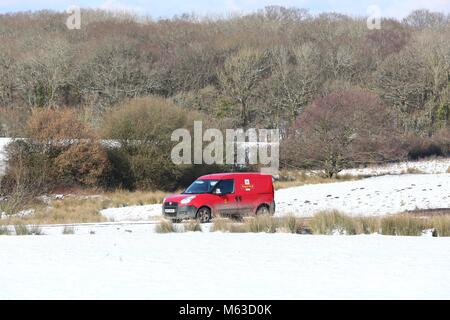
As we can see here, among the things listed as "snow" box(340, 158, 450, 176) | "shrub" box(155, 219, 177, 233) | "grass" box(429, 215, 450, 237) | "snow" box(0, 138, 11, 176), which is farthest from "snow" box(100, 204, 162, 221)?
"snow" box(340, 158, 450, 176)

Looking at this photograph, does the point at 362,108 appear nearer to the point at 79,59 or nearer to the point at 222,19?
the point at 79,59

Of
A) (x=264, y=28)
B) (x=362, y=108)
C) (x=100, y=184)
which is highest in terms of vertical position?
(x=264, y=28)

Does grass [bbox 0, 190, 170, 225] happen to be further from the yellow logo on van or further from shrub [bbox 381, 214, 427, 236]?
shrub [bbox 381, 214, 427, 236]

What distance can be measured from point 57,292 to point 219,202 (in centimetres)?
1534

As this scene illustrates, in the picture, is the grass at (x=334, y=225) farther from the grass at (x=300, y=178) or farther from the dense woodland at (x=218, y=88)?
the dense woodland at (x=218, y=88)

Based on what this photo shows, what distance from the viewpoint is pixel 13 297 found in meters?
10.4

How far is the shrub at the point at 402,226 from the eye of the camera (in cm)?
1841

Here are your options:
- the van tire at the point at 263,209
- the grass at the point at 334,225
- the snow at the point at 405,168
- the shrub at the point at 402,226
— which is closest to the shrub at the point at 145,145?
the snow at the point at 405,168

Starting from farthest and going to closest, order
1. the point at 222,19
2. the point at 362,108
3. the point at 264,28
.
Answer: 1. the point at 222,19
2. the point at 264,28
3. the point at 362,108

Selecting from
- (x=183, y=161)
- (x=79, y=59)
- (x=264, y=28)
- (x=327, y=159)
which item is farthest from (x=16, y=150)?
(x=264, y=28)

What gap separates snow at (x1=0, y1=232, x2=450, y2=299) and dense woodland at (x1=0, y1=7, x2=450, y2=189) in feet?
102

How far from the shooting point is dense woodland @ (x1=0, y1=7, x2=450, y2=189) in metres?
51.5

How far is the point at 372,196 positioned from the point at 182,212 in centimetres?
1450

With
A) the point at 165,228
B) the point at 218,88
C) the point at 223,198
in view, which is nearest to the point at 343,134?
the point at 223,198
